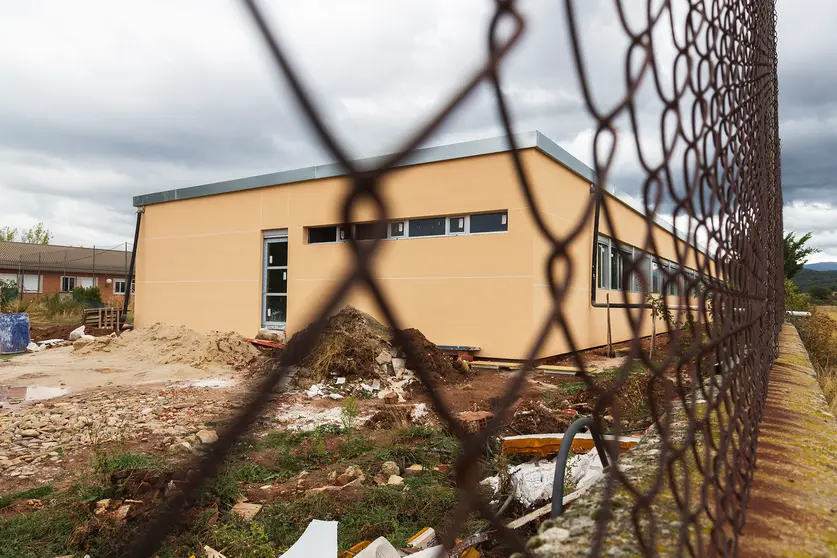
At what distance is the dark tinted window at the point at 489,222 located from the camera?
9.44m

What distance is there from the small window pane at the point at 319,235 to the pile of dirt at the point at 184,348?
265 centimetres

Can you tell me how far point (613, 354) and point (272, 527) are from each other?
29.1 ft

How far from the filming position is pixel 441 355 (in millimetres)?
8844

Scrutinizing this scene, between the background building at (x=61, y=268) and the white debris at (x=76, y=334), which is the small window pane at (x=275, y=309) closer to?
the white debris at (x=76, y=334)

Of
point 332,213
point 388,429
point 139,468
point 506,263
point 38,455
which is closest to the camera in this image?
point 332,213

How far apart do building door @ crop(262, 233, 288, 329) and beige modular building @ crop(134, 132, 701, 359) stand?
0.02m

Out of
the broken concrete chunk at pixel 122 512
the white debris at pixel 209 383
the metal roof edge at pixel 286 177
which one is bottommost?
the white debris at pixel 209 383

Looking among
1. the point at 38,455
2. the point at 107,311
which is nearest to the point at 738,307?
the point at 38,455

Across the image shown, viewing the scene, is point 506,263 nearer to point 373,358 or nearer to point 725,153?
point 373,358

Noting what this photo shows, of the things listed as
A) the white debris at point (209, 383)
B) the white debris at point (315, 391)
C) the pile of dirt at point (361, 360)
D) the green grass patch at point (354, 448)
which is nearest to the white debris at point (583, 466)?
the green grass patch at point (354, 448)

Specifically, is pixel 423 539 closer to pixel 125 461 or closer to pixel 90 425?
pixel 125 461

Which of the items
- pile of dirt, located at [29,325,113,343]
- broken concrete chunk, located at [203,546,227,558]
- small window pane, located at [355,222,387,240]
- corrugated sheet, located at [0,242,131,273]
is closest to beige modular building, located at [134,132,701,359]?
pile of dirt, located at [29,325,113,343]

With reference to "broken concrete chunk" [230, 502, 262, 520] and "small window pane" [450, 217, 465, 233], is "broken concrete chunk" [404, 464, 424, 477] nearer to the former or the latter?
"broken concrete chunk" [230, 502, 262, 520]

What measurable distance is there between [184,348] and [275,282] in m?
2.42
